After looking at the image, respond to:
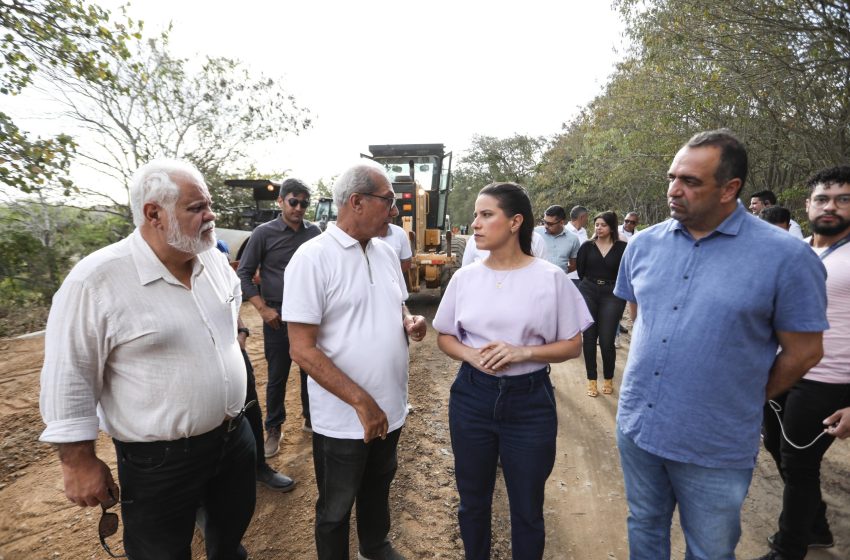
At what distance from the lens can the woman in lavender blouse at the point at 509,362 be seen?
1.87m

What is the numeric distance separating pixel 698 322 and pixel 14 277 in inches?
402

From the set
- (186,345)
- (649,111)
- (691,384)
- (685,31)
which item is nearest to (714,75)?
(685,31)

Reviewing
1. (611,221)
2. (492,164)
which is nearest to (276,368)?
(611,221)

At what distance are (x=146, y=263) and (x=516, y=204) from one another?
155cm

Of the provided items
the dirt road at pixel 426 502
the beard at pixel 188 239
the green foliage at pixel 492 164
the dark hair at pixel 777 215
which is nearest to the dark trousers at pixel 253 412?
the dirt road at pixel 426 502

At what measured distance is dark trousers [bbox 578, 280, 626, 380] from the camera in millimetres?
4361

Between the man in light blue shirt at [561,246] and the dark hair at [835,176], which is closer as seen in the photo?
the dark hair at [835,176]

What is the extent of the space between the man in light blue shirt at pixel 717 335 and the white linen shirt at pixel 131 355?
5.92 ft

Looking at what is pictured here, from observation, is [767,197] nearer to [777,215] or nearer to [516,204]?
[777,215]

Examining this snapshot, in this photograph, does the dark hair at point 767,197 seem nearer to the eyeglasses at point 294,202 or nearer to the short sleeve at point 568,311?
the short sleeve at point 568,311

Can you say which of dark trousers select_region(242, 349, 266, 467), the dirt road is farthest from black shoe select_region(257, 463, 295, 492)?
dark trousers select_region(242, 349, 266, 467)

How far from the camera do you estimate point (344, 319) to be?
1.88 meters

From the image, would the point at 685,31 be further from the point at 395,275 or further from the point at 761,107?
the point at 395,275

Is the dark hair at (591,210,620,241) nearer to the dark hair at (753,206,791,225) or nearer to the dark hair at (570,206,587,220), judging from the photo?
the dark hair at (753,206,791,225)
